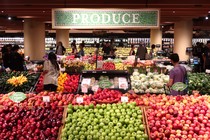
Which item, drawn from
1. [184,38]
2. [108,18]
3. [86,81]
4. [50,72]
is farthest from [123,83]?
[184,38]

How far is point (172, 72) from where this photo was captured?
6754 mm

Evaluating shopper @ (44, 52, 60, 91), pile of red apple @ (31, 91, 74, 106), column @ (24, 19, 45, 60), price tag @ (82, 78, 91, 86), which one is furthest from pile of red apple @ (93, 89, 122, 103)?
column @ (24, 19, 45, 60)

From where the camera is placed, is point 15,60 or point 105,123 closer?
point 105,123

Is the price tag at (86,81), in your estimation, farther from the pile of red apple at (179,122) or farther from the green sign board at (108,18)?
the pile of red apple at (179,122)

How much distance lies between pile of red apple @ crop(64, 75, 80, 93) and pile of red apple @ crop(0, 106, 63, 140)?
366 cm

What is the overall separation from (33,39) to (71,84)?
29.4ft

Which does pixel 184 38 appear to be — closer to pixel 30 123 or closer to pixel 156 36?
pixel 156 36

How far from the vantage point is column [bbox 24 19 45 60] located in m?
17.0

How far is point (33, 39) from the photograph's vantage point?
1706 cm

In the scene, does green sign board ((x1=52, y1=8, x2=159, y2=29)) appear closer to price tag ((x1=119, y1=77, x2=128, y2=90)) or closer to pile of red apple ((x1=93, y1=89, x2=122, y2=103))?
pile of red apple ((x1=93, y1=89, x2=122, y2=103))

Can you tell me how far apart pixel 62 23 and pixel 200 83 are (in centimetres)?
401

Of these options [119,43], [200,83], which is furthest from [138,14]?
[119,43]

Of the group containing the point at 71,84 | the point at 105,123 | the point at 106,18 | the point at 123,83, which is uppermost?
the point at 106,18

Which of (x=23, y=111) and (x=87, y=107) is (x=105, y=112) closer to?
(x=87, y=107)
